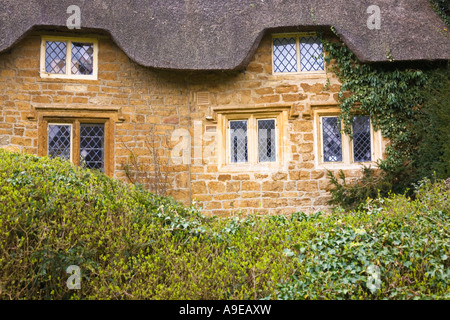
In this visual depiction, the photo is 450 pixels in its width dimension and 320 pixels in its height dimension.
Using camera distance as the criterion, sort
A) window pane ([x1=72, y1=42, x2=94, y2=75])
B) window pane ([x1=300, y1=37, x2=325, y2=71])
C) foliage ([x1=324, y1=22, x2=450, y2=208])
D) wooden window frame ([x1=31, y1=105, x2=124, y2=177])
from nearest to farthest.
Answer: foliage ([x1=324, y1=22, x2=450, y2=208]) < wooden window frame ([x1=31, y1=105, x2=124, y2=177]) < window pane ([x1=72, y1=42, x2=94, y2=75]) < window pane ([x1=300, y1=37, x2=325, y2=71])

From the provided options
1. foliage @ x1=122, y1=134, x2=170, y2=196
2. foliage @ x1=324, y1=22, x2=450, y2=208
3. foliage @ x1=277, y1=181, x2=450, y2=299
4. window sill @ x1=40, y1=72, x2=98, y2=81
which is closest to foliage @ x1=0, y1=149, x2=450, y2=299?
foliage @ x1=277, y1=181, x2=450, y2=299

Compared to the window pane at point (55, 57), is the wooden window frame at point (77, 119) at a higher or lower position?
lower

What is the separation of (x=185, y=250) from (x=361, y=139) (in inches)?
223

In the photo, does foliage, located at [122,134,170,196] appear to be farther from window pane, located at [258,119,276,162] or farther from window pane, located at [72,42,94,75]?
window pane, located at [258,119,276,162]

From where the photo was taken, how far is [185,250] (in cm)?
488

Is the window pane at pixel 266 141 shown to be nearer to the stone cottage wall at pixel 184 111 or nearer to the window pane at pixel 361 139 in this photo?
the stone cottage wall at pixel 184 111

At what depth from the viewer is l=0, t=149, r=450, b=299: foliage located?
418 cm

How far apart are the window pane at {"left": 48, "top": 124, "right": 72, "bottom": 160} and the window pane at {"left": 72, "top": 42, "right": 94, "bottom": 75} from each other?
110 cm

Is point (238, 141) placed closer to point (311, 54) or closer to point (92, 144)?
point (311, 54)

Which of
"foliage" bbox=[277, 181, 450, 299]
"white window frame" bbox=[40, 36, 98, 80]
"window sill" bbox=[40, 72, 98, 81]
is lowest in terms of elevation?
"foliage" bbox=[277, 181, 450, 299]

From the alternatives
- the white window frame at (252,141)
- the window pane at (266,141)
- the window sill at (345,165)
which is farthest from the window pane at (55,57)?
the window sill at (345,165)

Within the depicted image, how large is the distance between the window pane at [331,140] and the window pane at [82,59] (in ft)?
15.1

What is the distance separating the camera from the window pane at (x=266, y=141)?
953 cm

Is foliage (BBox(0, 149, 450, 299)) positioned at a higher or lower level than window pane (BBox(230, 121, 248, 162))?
lower
